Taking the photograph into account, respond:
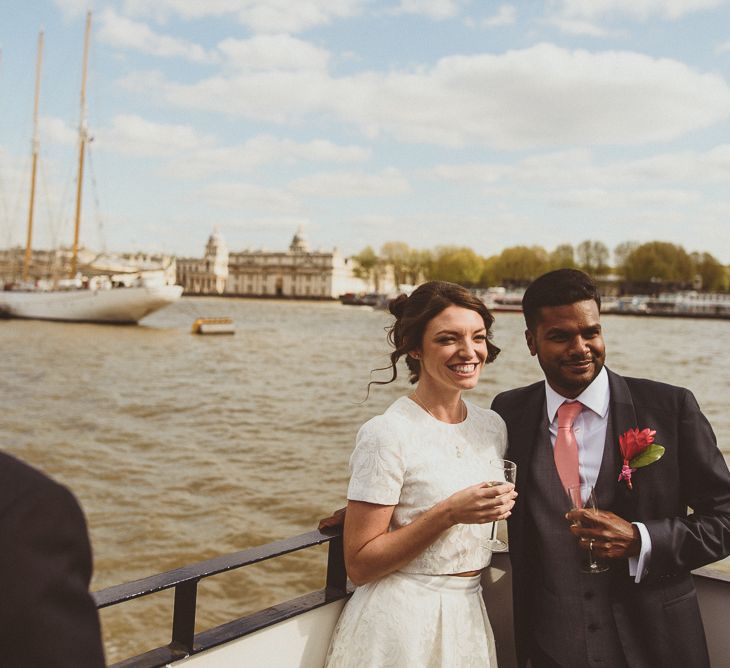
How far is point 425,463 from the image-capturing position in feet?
7.04

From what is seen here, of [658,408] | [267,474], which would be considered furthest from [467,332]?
[267,474]

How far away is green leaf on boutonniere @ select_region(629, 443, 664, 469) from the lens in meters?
A: 1.98

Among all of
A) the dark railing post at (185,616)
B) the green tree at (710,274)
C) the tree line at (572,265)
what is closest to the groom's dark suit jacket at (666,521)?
the dark railing post at (185,616)

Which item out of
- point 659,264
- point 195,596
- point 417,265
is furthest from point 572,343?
point 417,265

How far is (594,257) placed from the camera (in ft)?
352

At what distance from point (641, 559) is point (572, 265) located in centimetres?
9747

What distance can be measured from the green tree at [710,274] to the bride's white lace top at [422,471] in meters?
111

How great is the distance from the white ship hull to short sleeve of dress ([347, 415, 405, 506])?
46.8 m

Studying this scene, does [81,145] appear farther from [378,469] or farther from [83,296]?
[378,469]

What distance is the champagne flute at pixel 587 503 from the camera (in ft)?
6.36

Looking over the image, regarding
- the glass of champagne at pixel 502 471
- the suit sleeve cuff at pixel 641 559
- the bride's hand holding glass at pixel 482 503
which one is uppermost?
the glass of champagne at pixel 502 471

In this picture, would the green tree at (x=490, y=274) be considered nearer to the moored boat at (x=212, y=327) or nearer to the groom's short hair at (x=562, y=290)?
the moored boat at (x=212, y=327)

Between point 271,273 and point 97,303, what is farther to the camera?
point 271,273

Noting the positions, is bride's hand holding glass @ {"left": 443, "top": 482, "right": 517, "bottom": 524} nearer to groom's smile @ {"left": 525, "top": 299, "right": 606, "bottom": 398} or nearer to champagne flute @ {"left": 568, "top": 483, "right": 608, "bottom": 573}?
champagne flute @ {"left": 568, "top": 483, "right": 608, "bottom": 573}
